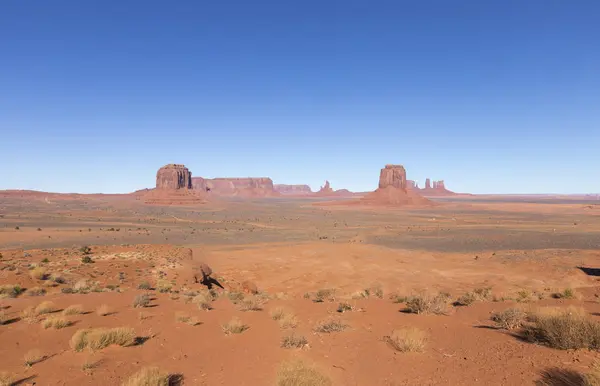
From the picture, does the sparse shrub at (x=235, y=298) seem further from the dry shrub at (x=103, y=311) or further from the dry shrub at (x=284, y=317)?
the dry shrub at (x=103, y=311)

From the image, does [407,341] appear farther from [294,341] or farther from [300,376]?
[300,376]

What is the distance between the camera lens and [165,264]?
2375 centimetres

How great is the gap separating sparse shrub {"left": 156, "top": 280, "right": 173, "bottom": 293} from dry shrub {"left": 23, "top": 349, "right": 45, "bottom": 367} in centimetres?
977

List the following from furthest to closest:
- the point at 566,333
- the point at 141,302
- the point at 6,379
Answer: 1. the point at 141,302
2. the point at 566,333
3. the point at 6,379

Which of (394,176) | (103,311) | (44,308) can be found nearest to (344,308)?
(103,311)

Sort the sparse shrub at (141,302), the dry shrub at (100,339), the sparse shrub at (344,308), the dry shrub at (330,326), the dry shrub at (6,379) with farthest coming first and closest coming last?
the sparse shrub at (141,302) < the sparse shrub at (344,308) < the dry shrub at (330,326) < the dry shrub at (100,339) < the dry shrub at (6,379)

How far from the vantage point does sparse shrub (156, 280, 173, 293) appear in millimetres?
16484

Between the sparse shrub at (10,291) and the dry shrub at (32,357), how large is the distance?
880 centimetres

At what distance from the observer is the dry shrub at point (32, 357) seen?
20.9 feet

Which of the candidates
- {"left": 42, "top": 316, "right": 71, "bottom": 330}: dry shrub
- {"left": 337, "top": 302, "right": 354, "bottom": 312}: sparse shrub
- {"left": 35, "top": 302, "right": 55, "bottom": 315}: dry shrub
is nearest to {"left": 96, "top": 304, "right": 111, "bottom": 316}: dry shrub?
{"left": 35, "top": 302, "right": 55, "bottom": 315}: dry shrub

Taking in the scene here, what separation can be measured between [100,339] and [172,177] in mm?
157832

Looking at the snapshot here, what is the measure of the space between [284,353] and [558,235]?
60301mm

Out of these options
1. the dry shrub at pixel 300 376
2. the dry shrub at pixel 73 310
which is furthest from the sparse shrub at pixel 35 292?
the dry shrub at pixel 300 376

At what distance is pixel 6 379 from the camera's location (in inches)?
215
